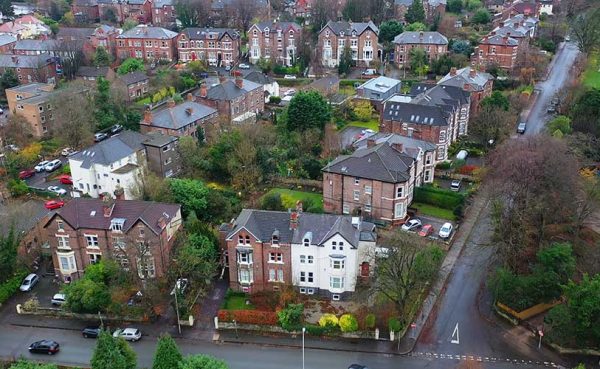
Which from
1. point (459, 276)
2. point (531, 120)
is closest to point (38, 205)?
point (459, 276)

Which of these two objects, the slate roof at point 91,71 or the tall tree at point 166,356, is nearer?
the tall tree at point 166,356

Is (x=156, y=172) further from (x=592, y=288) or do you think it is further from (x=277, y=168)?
(x=592, y=288)

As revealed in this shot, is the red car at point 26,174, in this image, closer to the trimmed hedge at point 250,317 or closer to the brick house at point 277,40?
the trimmed hedge at point 250,317

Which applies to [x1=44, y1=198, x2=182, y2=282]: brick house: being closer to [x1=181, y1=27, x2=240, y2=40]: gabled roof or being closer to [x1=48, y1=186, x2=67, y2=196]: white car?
[x1=48, y1=186, x2=67, y2=196]: white car

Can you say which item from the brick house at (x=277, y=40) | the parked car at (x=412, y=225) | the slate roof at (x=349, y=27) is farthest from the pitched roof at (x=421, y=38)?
the parked car at (x=412, y=225)

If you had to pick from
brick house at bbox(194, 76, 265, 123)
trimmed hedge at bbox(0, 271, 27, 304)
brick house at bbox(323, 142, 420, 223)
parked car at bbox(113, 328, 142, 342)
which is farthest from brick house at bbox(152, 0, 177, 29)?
parked car at bbox(113, 328, 142, 342)
